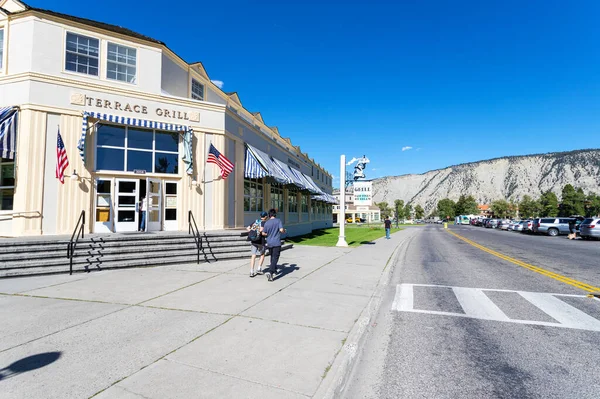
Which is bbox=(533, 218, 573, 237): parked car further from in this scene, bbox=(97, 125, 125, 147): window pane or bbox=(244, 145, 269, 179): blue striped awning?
bbox=(97, 125, 125, 147): window pane

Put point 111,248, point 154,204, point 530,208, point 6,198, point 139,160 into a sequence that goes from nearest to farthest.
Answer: point 111,248
point 6,198
point 139,160
point 154,204
point 530,208

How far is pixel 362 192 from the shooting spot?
2402 cm

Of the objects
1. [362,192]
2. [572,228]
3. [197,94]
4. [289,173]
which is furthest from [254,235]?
[572,228]

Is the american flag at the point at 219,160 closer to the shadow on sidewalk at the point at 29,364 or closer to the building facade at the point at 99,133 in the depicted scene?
the building facade at the point at 99,133

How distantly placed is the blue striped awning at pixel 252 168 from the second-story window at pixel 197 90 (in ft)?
12.8

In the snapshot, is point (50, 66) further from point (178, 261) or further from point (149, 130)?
point (178, 261)

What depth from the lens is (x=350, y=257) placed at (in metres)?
12.2

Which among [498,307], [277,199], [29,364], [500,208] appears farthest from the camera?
[500,208]

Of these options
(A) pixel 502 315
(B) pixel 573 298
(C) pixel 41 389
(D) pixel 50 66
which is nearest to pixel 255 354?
(C) pixel 41 389

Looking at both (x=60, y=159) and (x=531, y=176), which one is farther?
(x=531, y=176)

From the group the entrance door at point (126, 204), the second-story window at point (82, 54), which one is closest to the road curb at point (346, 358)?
the entrance door at point (126, 204)

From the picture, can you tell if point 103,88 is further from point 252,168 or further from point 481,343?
point 481,343

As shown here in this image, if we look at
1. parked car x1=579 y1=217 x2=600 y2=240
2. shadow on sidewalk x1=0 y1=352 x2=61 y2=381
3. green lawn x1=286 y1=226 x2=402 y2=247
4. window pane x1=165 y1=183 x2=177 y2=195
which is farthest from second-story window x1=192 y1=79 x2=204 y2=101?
parked car x1=579 y1=217 x2=600 y2=240

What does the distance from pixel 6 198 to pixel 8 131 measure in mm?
2576
